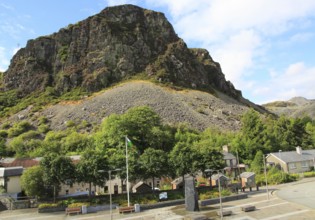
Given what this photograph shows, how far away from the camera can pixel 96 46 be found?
17038 cm

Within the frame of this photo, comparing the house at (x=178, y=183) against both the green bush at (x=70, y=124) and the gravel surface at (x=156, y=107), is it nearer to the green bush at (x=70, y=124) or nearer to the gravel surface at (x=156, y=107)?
the gravel surface at (x=156, y=107)

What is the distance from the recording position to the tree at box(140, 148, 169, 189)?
4706 centimetres

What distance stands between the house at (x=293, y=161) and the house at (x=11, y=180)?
51.4 metres

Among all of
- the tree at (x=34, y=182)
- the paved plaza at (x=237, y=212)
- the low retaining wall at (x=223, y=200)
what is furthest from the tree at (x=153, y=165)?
the tree at (x=34, y=182)

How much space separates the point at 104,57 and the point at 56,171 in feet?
416

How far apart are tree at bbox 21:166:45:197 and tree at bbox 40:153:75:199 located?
992 mm

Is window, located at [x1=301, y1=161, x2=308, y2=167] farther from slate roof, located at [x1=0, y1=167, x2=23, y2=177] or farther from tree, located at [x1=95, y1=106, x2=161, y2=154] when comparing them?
slate roof, located at [x1=0, y1=167, x2=23, y2=177]

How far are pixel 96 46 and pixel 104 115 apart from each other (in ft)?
200

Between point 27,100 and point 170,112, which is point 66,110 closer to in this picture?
point 27,100

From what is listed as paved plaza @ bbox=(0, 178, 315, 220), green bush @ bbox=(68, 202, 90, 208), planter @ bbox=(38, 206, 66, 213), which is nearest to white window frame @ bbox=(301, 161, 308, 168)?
paved plaza @ bbox=(0, 178, 315, 220)

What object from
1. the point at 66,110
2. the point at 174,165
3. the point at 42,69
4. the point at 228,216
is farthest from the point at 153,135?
the point at 42,69

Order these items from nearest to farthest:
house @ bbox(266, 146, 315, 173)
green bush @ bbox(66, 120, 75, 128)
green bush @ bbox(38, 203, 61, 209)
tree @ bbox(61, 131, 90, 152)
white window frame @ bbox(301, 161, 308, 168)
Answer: green bush @ bbox(38, 203, 61, 209), house @ bbox(266, 146, 315, 173), white window frame @ bbox(301, 161, 308, 168), tree @ bbox(61, 131, 90, 152), green bush @ bbox(66, 120, 75, 128)

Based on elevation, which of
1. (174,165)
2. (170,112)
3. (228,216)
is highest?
(170,112)

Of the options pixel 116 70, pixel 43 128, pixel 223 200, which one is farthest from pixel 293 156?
pixel 116 70
